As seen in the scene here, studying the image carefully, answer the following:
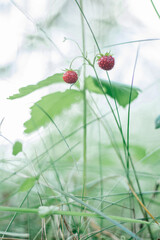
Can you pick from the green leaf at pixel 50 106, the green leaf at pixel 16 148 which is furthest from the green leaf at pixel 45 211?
the green leaf at pixel 50 106

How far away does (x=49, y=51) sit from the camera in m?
1.33

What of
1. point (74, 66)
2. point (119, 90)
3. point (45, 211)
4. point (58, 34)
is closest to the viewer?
point (45, 211)

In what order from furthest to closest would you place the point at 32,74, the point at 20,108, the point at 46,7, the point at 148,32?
the point at 148,32, the point at 46,7, the point at 32,74, the point at 20,108

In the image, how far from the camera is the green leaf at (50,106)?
811 mm

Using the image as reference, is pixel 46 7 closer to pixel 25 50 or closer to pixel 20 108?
pixel 25 50

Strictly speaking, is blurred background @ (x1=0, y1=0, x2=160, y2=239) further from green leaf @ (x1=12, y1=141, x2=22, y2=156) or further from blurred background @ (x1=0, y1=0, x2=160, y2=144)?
green leaf @ (x1=12, y1=141, x2=22, y2=156)

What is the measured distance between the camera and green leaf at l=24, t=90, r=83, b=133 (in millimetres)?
811

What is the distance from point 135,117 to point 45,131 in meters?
0.96

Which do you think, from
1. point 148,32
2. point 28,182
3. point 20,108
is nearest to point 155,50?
point 148,32

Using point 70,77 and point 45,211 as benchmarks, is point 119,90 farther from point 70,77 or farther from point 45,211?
point 45,211

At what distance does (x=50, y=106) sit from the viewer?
867 mm

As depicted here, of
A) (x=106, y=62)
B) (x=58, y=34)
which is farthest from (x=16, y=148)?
(x=58, y=34)

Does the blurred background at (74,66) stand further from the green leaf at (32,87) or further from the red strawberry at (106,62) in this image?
the red strawberry at (106,62)

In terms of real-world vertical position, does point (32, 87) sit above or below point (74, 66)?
below
